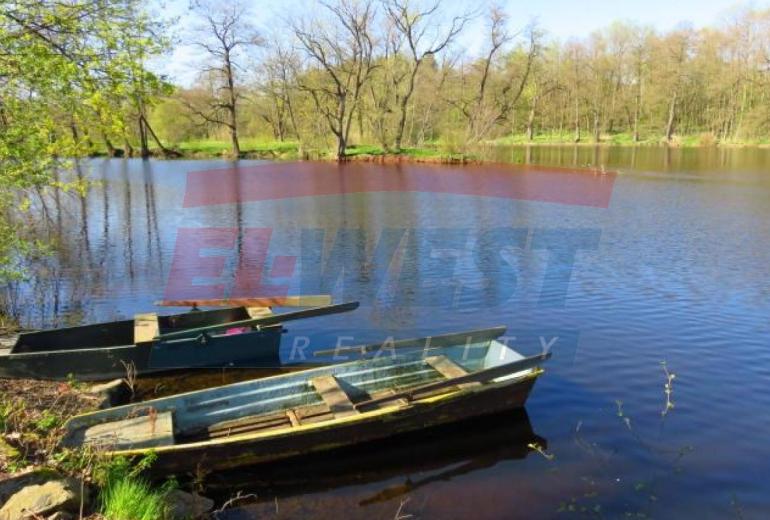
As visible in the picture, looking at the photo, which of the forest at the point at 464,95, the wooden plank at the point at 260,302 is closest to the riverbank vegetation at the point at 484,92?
the forest at the point at 464,95

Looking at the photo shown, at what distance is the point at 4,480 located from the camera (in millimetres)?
6023

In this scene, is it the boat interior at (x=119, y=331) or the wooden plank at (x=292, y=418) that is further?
the boat interior at (x=119, y=331)

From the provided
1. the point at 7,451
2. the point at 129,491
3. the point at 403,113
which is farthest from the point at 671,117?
the point at 7,451

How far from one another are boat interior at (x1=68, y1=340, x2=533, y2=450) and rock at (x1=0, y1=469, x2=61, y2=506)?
4.17 feet

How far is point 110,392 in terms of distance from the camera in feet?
32.9

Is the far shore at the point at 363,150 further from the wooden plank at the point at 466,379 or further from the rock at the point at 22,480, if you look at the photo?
the rock at the point at 22,480

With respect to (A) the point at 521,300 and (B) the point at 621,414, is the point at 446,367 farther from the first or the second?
(A) the point at 521,300

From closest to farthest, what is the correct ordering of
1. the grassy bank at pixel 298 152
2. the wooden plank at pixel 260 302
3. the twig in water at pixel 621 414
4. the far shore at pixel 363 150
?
the twig in water at pixel 621 414
the wooden plank at pixel 260 302
the far shore at pixel 363 150
the grassy bank at pixel 298 152

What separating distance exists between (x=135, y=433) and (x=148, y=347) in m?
3.35

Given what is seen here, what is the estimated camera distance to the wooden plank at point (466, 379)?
8.81 meters

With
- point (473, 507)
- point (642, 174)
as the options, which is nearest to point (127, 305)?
point (473, 507)

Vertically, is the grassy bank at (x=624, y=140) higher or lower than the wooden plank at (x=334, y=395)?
higher

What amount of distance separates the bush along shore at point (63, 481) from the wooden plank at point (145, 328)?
2493 mm

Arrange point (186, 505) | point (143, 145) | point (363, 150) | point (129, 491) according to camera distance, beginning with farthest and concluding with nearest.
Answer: point (143, 145)
point (363, 150)
point (186, 505)
point (129, 491)
